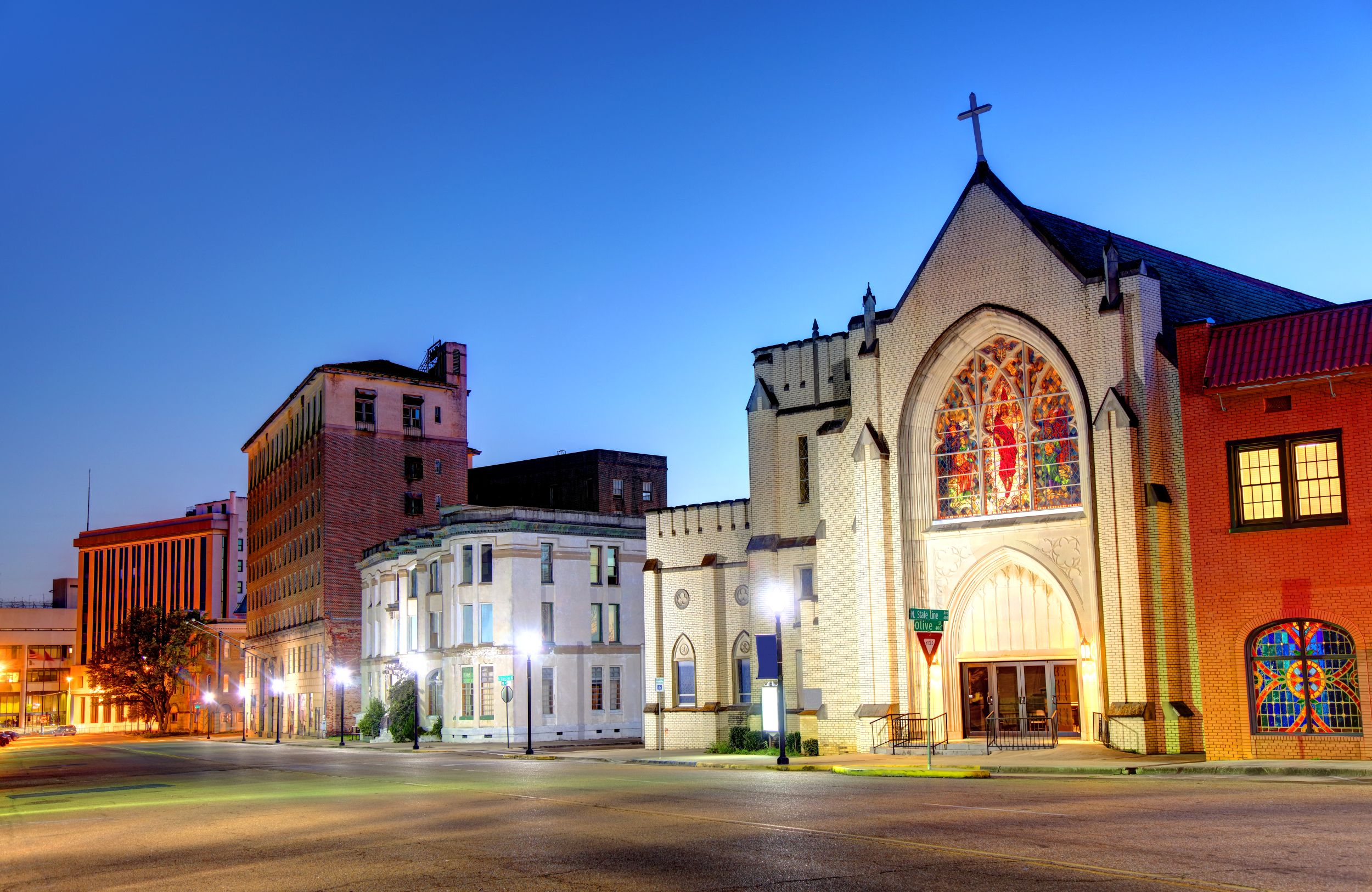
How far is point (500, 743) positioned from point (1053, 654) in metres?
28.9

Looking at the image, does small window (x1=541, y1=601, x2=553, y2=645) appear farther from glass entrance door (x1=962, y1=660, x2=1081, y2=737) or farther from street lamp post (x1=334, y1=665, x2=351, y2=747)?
glass entrance door (x1=962, y1=660, x2=1081, y2=737)

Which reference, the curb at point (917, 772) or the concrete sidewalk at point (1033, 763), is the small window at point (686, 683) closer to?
the concrete sidewalk at point (1033, 763)

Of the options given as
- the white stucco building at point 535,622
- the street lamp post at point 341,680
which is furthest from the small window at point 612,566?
the street lamp post at point 341,680

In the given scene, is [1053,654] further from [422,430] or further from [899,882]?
[422,430]

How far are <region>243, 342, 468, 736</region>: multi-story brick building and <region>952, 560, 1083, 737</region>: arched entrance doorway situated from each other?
51.0 meters

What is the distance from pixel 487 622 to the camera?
195 ft

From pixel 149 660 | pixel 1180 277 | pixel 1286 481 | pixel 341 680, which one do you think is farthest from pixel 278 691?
pixel 1286 481

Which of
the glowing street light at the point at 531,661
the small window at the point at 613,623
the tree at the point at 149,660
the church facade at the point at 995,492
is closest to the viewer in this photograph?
the church facade at the point at 995,492

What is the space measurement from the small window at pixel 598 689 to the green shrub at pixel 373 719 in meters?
12.9

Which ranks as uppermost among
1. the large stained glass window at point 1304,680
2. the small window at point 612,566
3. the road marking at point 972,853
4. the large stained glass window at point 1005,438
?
the large stained glass window at point 1005,438

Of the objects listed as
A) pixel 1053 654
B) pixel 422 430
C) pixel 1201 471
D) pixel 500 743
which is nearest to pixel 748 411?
pixel 1053 654

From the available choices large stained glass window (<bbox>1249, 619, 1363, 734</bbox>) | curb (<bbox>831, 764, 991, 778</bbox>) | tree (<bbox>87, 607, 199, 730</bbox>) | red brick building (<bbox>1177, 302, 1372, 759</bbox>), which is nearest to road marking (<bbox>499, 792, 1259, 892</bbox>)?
curb (<bbox>831, 764, 991, 778</bbox>)

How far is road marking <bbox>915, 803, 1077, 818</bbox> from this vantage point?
1753cm

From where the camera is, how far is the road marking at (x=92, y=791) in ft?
104
